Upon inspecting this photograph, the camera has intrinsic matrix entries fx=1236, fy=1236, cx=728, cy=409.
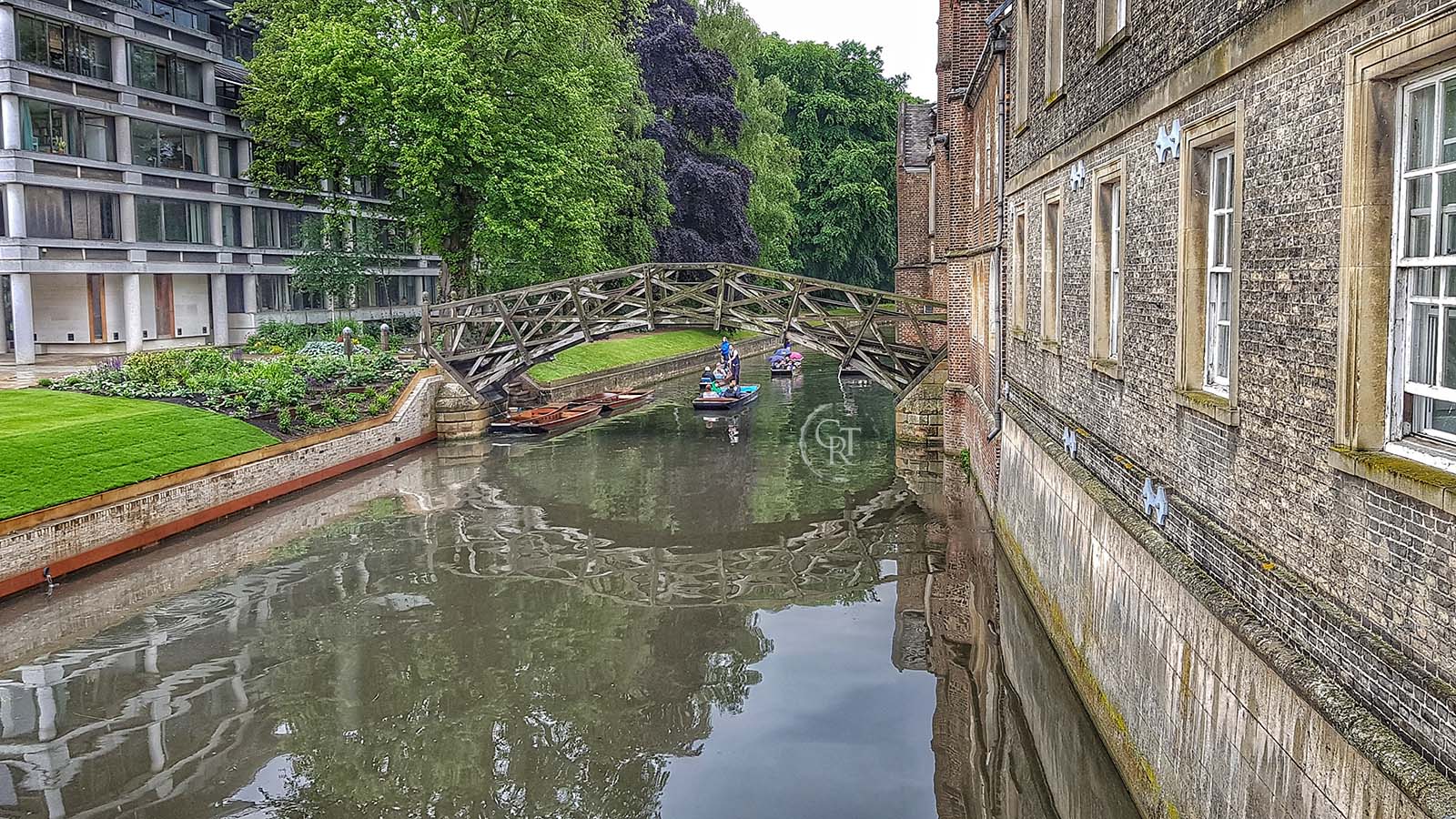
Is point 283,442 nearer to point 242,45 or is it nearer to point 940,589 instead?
point 940,589

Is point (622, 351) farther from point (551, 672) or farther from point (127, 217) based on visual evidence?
point (551, 672)

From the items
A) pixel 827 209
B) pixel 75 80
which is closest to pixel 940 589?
pixel 75 80

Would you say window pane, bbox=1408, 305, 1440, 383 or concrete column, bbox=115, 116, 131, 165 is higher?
concrete column, bbox=115, 116, 131, 165

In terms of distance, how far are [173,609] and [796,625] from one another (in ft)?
21.6

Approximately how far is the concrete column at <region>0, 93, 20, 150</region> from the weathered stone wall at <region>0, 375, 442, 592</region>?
1344 cm

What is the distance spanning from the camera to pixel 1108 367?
31.0 ft

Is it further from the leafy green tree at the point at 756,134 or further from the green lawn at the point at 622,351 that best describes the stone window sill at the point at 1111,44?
the leafy green tree at the point at 756,134

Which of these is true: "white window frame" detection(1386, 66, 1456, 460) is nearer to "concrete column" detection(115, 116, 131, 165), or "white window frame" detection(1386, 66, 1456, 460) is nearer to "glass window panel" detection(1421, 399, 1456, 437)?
"glass window panel" detection(1421, 399, 1456, 437)

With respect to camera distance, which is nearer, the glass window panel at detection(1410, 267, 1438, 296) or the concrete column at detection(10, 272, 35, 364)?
the glass window panel at detection(1410, 267, 1438, 296)

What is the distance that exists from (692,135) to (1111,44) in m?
34.8

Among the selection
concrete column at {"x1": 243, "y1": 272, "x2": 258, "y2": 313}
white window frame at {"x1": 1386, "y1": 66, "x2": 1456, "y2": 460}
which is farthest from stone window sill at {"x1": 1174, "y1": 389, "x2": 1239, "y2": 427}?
concrete column at {"x1": 243, "y1": 272, "x2": 258, "y2": 313}

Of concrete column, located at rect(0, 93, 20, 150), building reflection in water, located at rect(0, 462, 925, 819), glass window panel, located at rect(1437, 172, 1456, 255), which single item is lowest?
building reflection in water, located at rect(0, 462, 925, 819)

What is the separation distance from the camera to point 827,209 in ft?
190

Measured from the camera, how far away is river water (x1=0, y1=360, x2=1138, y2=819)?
8602mm
